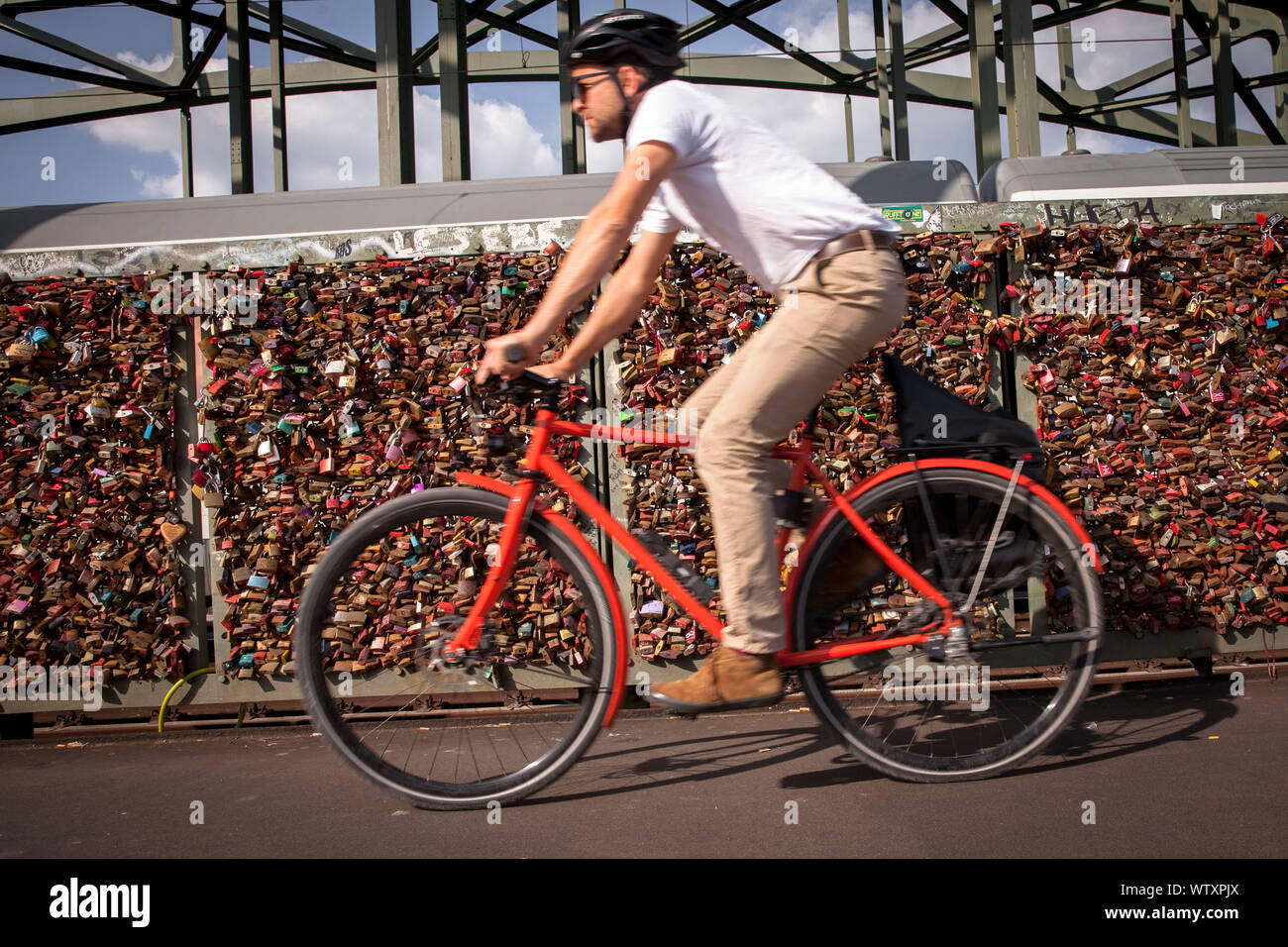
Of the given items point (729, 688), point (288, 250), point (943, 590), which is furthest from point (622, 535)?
point (288, 250)

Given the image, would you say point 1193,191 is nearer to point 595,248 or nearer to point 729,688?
point 595,248

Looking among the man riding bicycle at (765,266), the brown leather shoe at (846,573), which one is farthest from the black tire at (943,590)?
the man riding bicycle at (765,266)

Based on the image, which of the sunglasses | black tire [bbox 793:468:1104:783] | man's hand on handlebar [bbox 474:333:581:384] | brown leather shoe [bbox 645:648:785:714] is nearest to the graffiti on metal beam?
the sunglasses

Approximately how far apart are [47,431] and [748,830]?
13.4 ft

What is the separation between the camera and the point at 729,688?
2354 mm

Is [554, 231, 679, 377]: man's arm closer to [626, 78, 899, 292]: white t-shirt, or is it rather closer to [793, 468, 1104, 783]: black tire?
[626, 78, 899, 292]: white t-shirt

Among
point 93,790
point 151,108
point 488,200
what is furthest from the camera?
point 151,108

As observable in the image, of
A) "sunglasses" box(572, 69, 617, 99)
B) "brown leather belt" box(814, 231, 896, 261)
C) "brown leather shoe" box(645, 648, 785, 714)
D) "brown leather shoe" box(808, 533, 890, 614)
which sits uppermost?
"sunglasses" box(572, 69, 617, 99)

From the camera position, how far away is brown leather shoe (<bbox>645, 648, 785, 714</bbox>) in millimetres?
2350

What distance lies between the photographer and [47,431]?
4570mm

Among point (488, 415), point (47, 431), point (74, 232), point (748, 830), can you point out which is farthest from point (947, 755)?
point (74, 232)

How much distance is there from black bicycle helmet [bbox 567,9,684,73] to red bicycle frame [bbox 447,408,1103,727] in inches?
36.9
